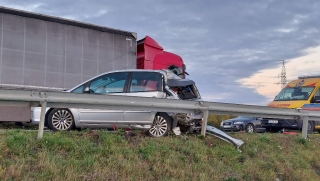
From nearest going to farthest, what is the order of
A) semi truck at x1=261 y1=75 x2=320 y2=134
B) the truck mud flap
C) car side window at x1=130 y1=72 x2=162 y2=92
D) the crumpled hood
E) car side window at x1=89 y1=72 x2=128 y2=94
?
1. the truck mud flap
2. car side window at x1=130 y1=72 x2=162 y2=92
3. car side window at x1=89 y1=72 x2=128 y2=94
4. the crumpled hood
5. semi truck at x1=261 y1=75 x2=320 y2=134

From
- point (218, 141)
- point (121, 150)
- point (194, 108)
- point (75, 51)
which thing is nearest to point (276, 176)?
point (218, 141)

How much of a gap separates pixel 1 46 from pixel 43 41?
1361 millimetres

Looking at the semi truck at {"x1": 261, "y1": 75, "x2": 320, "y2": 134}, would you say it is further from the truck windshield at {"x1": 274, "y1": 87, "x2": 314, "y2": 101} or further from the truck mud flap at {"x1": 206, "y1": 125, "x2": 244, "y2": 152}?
the truck mud flap at {"x1": 206, "y1": 125, "x2": 244, "y2": 152}

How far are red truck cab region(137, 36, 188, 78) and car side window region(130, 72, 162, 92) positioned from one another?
246 inches

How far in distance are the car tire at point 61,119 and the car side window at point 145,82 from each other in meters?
1.45

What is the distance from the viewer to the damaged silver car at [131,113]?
8.08 meters

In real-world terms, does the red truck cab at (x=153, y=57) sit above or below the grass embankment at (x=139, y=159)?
above

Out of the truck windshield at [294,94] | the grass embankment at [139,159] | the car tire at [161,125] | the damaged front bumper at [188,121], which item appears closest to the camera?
the grass embankment at [139,159]

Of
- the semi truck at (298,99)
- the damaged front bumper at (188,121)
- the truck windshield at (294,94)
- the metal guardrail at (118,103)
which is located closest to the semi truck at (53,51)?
the metal guardrail at (118,103)

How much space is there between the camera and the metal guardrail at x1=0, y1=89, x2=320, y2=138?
627cm

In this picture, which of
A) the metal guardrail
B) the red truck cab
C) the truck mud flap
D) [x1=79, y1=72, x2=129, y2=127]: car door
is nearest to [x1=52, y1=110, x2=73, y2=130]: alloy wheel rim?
[x1=79, y1=72, x2=129, y2=127]: car door

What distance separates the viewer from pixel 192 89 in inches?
375

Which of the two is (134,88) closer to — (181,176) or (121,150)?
(121,150)

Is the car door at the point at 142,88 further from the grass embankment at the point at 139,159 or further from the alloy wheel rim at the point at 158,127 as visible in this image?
the grass embankment at the point at 139,159
